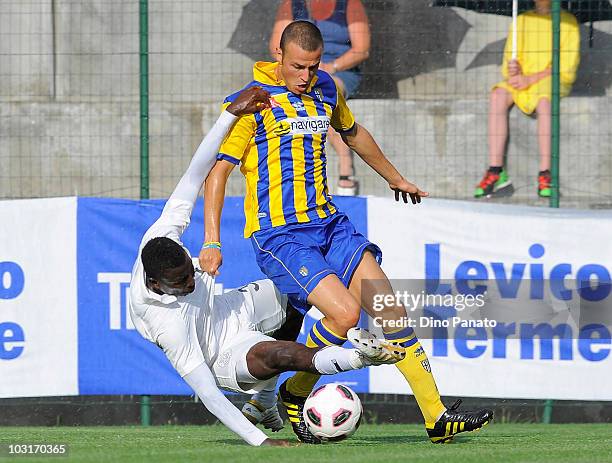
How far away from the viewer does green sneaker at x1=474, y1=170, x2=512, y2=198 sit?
1065cm

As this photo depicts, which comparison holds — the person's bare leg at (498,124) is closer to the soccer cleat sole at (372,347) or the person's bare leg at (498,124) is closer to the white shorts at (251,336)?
the white shorts at (251,336)

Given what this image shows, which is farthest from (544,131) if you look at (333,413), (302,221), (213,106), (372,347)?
(372,347)

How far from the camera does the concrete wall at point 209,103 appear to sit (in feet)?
34.9

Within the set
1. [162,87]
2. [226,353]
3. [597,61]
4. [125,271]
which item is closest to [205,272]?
[226,353]

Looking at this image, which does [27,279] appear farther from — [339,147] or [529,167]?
[529,167]

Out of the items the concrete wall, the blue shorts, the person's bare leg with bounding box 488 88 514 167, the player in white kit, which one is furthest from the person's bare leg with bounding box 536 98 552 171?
the player in white kit

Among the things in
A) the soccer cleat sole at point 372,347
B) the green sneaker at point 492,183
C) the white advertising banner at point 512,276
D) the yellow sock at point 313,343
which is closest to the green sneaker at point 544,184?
the green sneaker at point 492,183

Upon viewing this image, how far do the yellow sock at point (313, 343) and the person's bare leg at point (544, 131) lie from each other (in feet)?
12.6

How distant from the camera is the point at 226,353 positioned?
704 cm

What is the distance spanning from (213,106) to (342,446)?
4951mm

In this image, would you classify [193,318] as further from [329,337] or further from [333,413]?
[333,413]

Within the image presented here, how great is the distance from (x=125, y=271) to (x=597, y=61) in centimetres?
443

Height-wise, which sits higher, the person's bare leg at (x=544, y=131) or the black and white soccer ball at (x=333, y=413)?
the person's bare leg at (x=544, y=131)

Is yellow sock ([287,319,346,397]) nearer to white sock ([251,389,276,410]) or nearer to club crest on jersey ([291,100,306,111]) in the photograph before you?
white sock ([251,389,276,410])
